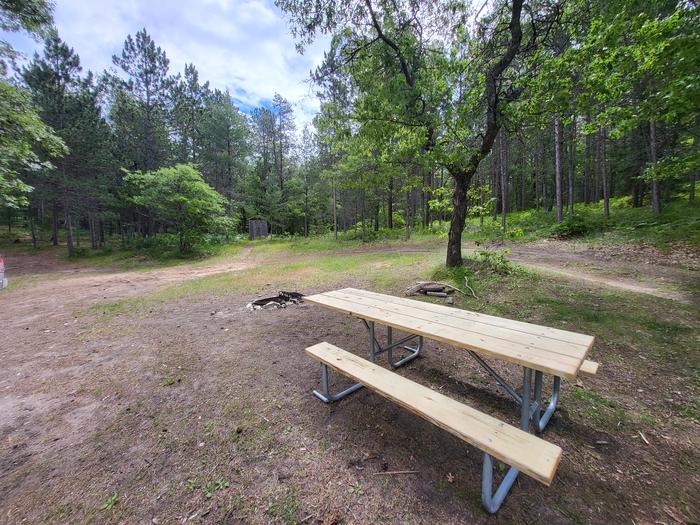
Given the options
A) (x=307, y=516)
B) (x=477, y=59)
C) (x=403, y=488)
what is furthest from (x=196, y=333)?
(x=477, y=59)

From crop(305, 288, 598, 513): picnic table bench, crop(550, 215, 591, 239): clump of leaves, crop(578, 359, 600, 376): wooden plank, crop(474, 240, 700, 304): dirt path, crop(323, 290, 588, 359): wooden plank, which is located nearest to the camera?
crop(305, 288, 598, 513): picnic table bench

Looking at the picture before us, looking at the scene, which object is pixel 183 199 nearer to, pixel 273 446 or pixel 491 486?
pixel 273 446

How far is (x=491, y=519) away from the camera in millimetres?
1463

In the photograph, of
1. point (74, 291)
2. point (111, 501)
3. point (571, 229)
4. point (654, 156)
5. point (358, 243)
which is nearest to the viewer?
point (111, 501)

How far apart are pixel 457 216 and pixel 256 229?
1792cm

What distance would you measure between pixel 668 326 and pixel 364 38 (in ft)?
22.6

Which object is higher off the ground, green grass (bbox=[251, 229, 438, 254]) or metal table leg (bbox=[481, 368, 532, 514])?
green grass (bbox=[251, 229, 438, 254])

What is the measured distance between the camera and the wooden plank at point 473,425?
1241 millimetres

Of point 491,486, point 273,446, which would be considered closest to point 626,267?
point 491,486

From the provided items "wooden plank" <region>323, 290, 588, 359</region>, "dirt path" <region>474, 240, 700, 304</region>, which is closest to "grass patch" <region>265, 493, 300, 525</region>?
"wooden plank" <region>323, 290, 588, 359</region>

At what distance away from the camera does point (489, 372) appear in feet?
6.93

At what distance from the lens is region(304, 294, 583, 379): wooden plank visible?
1597mm

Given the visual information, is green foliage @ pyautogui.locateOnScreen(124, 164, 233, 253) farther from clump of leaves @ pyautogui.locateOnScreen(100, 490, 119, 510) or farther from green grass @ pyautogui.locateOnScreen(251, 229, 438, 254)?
clump of leaves @ pyautogui.locateOnScreen(100, 490, 119, 510)

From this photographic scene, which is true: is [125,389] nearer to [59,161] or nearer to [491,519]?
[491,519]
